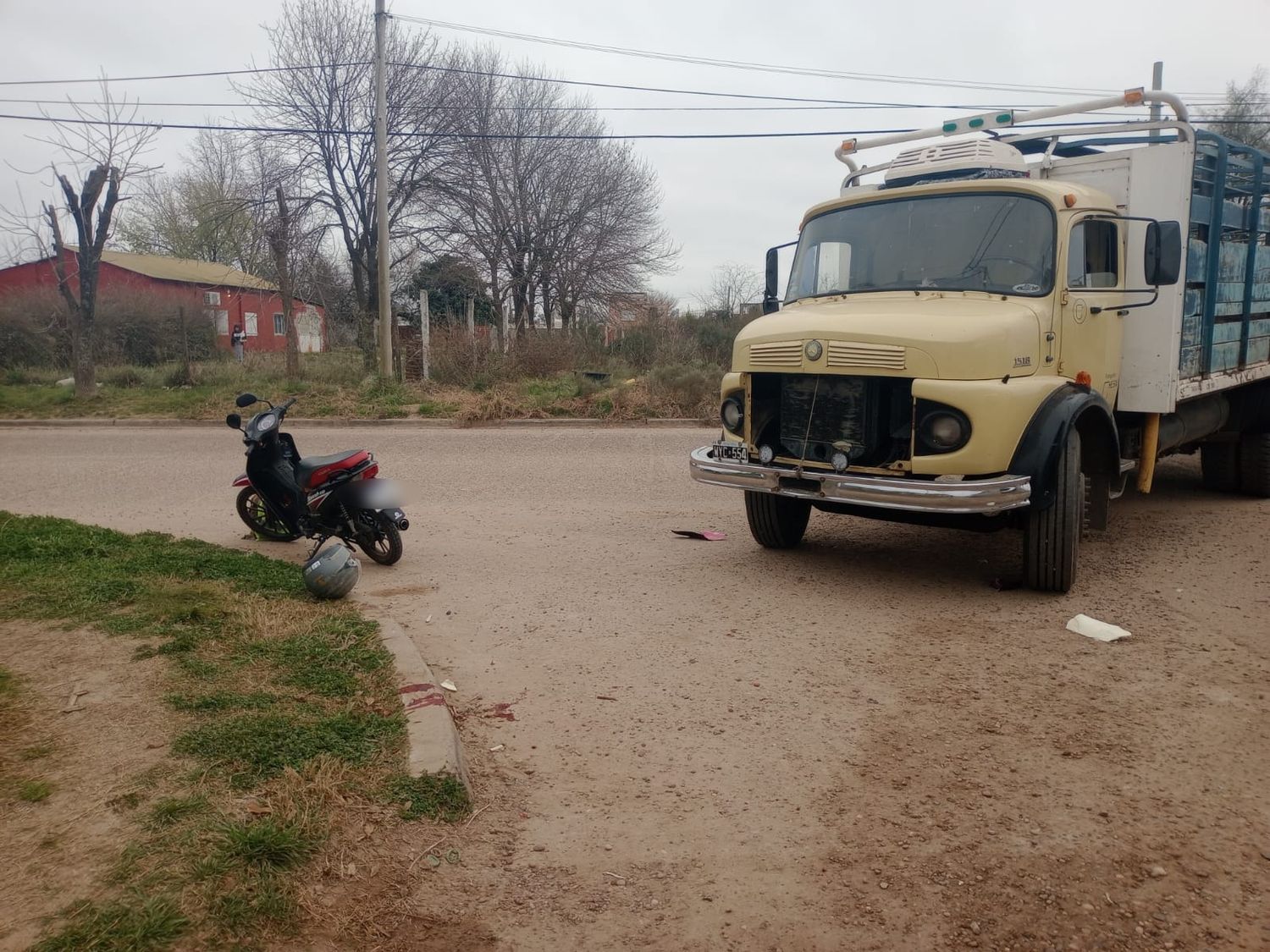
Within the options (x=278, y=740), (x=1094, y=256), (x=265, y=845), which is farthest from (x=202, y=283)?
(x=265, y=845)

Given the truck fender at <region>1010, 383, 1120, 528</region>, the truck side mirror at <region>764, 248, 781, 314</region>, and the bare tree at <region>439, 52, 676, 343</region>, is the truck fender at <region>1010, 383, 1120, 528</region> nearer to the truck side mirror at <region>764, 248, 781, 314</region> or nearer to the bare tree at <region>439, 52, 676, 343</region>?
the truck side mirror at <region>764, 248, 781, 314</region>

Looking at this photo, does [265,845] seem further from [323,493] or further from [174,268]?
[174,268]

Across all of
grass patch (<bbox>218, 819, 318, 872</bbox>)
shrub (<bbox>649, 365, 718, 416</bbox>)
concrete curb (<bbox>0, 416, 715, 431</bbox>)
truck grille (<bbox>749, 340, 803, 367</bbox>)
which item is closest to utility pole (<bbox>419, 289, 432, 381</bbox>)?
concrete curb (<bbox>0, 416, 715, 431</bbox>)

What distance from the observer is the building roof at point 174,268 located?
4091cm

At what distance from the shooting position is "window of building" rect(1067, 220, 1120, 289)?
265 inches

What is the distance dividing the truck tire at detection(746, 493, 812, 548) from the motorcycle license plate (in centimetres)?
56

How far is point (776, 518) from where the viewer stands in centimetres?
751

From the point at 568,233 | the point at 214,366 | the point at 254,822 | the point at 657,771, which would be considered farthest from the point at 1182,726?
the point at 568,233

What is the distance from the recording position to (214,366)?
22328mm

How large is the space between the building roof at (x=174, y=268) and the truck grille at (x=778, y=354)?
35171 mm

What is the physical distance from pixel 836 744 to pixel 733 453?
9.76ft

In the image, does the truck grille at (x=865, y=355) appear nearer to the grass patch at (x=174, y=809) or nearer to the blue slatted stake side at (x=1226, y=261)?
the blue slatted stake side at (x=1226, y=261)

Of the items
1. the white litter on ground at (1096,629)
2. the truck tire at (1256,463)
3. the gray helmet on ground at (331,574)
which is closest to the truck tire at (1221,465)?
the truck tire at (1256,463)

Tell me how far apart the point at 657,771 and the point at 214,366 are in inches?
825
